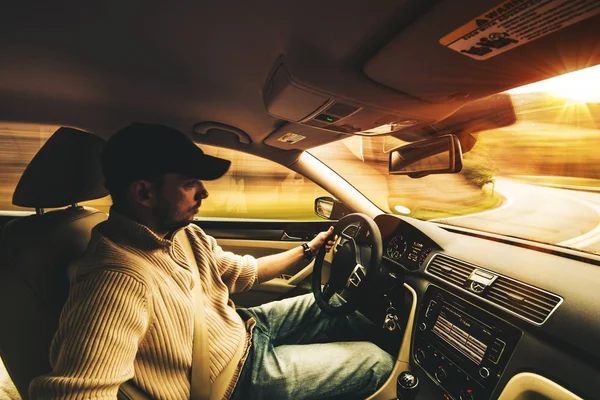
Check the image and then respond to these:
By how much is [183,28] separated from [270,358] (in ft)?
4.89

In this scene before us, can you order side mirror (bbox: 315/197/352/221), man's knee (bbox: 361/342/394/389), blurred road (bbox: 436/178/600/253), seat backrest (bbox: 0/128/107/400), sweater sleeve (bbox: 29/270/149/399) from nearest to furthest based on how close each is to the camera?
sweater sleeve (bbox: 29/270/149/399) → seat backrest (bbox: 0/128/107/400) → man's knee (bbox: 361/342/394/389) → side mirror (bbox: 315/197/352/221) → blurred road (bbox: 436/178/600/253)

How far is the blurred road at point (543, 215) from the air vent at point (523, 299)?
2.16m

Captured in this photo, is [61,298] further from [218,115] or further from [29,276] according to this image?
[218,115]

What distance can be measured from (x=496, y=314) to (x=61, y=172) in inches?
81.1

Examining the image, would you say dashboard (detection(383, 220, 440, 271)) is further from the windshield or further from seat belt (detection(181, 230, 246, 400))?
the windshield

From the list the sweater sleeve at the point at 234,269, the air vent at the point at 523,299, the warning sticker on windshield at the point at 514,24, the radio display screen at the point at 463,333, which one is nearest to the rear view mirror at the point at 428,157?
the air vent at the point at 523,299

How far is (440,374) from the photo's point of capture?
163 centimetres

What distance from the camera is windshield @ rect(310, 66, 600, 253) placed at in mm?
4188

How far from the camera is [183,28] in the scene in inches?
45.6

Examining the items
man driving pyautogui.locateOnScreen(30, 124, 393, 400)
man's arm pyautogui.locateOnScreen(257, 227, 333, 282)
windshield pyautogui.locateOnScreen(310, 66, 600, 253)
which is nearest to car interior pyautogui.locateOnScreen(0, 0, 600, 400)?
man's arm pyautogui.locateOnScreen(257, 227, 333, 282)

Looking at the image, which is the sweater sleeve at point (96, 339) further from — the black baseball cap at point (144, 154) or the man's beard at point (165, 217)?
the black baseball cap at point (144, 154)

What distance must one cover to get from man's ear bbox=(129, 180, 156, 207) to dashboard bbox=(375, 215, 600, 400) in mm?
1478

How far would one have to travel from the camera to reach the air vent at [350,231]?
7.15 feet

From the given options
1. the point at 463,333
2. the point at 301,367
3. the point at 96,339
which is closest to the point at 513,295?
the point at 463,333
